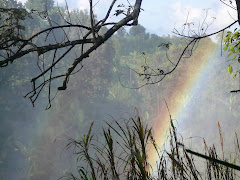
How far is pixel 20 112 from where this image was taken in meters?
24.3

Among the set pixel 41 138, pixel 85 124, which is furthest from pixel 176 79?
pixel 41 138

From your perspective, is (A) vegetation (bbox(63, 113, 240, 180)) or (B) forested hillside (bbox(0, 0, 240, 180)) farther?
(B) forested hillside (bbox(0, 0, 240, 180))

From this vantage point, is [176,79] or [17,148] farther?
[176,79]

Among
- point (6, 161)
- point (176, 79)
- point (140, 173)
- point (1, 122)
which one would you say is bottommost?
point (140, 173)

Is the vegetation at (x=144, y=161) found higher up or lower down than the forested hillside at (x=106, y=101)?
lower down

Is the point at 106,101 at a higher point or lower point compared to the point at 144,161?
higher

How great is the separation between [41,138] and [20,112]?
9.96ft

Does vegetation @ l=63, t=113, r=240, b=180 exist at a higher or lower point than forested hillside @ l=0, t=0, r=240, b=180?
lower

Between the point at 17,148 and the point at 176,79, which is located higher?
the point at 176,79

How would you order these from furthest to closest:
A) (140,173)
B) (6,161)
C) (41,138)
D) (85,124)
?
(85,124), (41,138), (6,161), (140,173)

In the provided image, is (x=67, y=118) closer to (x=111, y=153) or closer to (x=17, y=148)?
(x=17, y=148)

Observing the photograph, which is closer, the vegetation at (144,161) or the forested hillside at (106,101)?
the vegetation at (144,161)

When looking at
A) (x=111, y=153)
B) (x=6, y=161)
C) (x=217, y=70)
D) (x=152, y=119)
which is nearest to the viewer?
(x=111, y=153)

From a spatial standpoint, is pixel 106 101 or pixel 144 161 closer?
pixel 144 161
